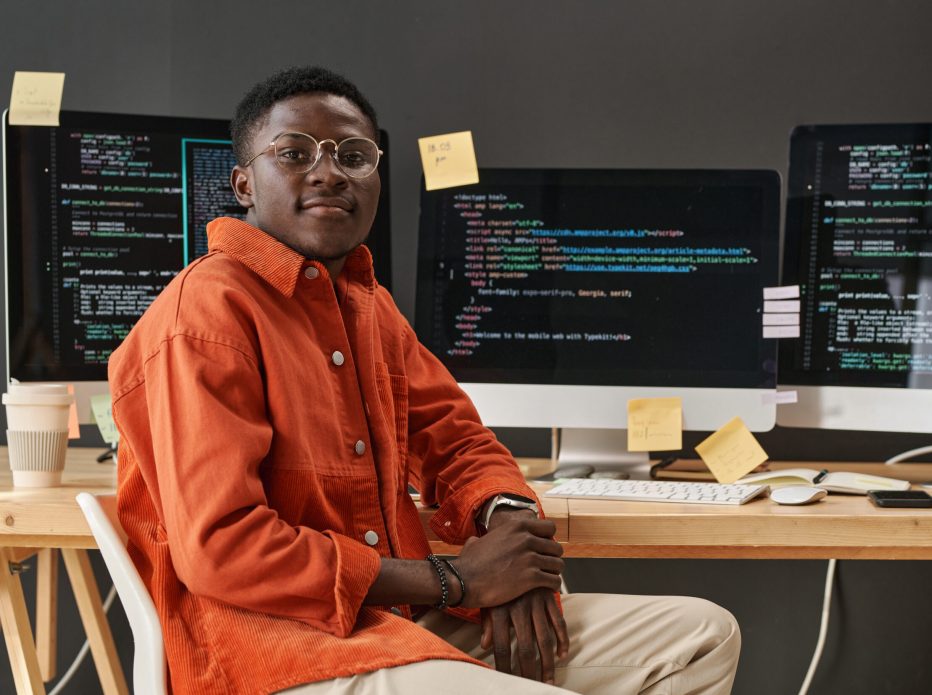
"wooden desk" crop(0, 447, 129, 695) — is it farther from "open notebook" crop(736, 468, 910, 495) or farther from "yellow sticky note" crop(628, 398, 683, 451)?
"open notebook" crop(736, 468, 910, 495)

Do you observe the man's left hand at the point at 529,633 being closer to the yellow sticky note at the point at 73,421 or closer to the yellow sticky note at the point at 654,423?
the yellow sticky note at the point at 654,423

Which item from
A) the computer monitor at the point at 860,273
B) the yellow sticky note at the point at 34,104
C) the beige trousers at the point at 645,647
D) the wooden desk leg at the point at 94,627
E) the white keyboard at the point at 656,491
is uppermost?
the yellow sticky note at the point at 34,104

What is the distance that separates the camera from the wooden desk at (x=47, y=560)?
1.31m

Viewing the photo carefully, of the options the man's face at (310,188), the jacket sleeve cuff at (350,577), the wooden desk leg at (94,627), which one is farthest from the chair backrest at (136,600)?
the wooden desk leg at (94,627)

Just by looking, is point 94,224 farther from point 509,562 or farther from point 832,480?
point 832,480

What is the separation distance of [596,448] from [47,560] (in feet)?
3.72

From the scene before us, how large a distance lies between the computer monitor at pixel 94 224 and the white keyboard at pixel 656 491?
1.83 ft

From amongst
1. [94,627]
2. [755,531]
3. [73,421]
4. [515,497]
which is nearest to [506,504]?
[515,497]

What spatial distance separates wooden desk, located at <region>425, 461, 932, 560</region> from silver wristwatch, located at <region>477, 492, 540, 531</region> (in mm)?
88

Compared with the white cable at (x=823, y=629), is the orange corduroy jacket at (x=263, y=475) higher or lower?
higher

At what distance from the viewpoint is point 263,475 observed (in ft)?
3.51

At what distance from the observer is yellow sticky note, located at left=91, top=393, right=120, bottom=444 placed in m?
1.72

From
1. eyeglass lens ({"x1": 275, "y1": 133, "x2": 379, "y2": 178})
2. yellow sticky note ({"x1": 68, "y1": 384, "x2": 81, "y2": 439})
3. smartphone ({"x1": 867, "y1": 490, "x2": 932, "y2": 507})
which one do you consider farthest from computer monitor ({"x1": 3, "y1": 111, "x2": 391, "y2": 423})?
smartphone ({"x1": 867, "y1": 490, "x2": 932, "y2": 507})

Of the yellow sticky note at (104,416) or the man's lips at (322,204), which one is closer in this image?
the man's lips at (322,204)
